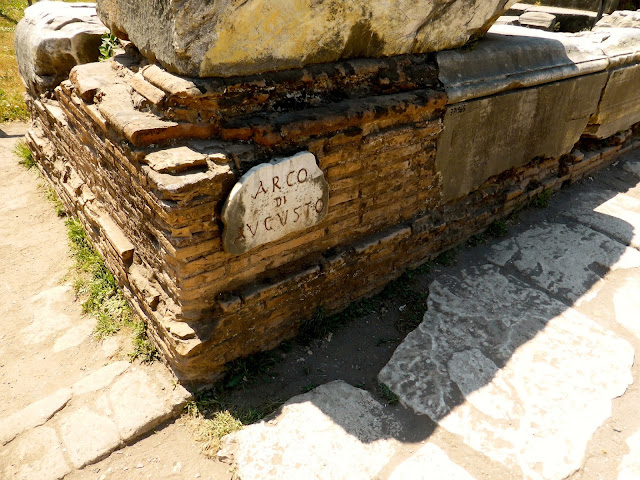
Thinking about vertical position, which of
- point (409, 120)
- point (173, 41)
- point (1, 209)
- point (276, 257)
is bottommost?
point (1, 209)

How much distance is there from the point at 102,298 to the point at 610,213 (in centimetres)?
442

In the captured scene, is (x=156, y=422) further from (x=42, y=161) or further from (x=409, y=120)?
(x=42, y=161)

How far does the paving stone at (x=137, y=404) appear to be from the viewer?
247cm

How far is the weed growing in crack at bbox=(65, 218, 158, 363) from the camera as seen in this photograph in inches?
115

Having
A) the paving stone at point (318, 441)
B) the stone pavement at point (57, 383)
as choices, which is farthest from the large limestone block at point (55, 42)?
the paving stone at point (318, 441)

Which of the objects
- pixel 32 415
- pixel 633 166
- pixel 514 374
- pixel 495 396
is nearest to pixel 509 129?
pixel 514 374

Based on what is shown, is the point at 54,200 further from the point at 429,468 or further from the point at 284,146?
the point at 429,468

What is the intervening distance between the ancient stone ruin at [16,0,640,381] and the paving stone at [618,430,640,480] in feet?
5.51

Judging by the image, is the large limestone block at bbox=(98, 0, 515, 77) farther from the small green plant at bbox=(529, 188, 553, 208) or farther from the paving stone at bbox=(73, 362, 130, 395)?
the small green plant at bbox=(529, 188, 553, 208)

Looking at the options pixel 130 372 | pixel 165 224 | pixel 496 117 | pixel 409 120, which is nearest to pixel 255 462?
pixel 130 372

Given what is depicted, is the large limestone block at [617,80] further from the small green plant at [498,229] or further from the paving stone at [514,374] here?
the paving stone at [514,374]

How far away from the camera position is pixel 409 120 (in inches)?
118

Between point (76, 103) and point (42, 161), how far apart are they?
209 centimetres

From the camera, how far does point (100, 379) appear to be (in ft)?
8.91
